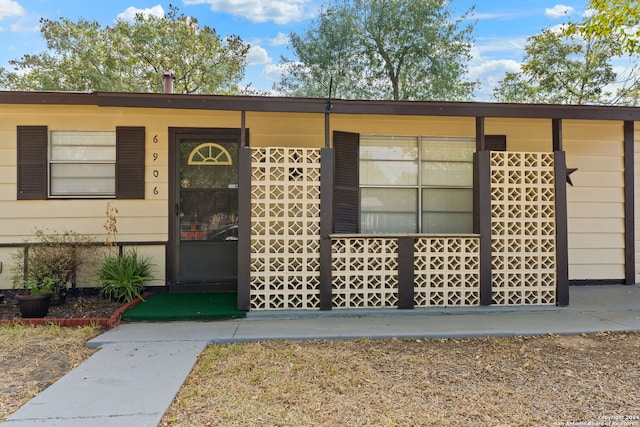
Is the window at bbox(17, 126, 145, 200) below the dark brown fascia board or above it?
below

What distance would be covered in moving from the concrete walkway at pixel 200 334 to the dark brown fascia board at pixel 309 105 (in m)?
2.45

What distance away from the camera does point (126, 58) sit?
1477 centimetres

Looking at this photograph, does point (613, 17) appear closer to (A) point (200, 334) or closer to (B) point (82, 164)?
(A) point (200, 334)

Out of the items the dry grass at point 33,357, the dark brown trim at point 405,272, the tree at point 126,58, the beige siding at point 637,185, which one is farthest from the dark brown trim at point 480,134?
the tree at point 126,58

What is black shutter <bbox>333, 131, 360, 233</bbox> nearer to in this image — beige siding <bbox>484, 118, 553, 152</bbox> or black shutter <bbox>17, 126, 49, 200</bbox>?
beige siding <bbox>484, 118, 553, 152</bbox>

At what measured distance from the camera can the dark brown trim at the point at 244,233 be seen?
4.81m

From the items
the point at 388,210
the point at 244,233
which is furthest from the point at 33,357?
the point at 388,210

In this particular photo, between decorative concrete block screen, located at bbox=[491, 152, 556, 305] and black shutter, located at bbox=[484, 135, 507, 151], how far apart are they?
97cm

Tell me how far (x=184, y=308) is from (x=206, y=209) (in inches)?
62.0

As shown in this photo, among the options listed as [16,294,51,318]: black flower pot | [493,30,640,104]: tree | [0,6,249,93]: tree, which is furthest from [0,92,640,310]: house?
[0,6,249,93]: tree

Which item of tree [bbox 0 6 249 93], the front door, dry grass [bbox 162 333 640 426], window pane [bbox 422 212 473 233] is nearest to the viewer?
dry grass [bbox 162 333 640 426]

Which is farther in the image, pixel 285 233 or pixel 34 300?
pixel 285 233

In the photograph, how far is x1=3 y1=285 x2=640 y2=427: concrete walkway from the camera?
2641mm

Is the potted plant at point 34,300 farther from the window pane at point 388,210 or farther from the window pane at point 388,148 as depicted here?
the window pane at point 388,148
